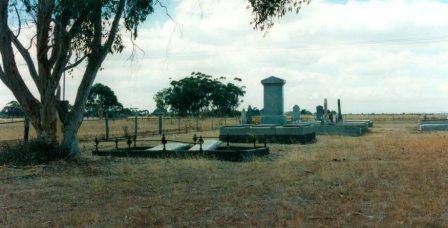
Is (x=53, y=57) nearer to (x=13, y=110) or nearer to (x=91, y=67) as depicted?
(x=91, y=67)

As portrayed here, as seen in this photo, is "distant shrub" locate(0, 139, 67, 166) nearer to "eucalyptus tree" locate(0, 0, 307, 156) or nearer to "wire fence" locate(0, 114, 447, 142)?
"eucalyptus tree" locate(0, 0, 307, 156)

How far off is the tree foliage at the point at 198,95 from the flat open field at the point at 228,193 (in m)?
67.2

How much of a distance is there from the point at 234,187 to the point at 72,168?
197 inches

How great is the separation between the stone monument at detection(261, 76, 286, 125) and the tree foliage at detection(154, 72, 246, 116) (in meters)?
54.7

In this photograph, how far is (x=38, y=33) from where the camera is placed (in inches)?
547

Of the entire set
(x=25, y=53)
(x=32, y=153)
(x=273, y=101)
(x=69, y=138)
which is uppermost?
(x=25, y=53)

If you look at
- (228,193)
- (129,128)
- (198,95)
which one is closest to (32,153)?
(228,193)

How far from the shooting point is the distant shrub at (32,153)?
1329cm

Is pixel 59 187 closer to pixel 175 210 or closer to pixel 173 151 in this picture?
pixel 175 210

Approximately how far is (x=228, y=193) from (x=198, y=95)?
72807 mm

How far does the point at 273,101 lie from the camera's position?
25578mm

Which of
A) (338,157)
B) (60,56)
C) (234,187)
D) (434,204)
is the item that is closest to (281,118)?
(338,157)

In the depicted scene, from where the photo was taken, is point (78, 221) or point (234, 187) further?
point (234, 187)

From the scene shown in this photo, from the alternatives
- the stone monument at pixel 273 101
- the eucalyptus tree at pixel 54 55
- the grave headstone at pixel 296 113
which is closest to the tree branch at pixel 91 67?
the eucalyptus tree at pixel 54 55
